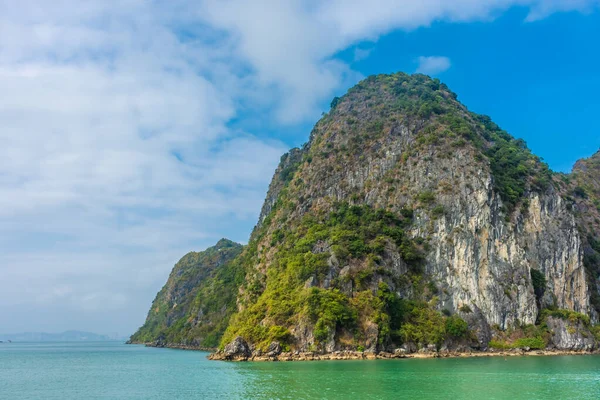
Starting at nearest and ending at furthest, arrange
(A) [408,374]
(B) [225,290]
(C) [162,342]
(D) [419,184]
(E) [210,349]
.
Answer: (A) [408,374]
(D) [419,184]
(E) [210,349]
(B) [225,290]
(C) [162,342]

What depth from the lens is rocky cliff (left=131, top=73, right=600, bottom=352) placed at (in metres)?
77.7

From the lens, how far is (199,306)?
14612cm

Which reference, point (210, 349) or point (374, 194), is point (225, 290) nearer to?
point (210, 349)

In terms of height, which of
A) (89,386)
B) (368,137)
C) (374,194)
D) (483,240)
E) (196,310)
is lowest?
(89,386)

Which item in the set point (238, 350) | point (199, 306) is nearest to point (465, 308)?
A: point (238, 350)

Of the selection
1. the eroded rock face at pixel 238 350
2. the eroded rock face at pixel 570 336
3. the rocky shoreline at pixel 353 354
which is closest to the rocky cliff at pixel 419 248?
the eroded rock face at pixel 570 336

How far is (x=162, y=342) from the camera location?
527 ft

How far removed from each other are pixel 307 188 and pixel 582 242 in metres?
55.9

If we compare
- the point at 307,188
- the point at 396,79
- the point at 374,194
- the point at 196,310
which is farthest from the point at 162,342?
the point at 396,79

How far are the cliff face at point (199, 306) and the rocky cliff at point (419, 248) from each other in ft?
90.7

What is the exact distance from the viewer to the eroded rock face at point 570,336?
79312 mm

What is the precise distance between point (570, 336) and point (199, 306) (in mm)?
97861

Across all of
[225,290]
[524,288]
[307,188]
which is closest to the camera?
[524,288]

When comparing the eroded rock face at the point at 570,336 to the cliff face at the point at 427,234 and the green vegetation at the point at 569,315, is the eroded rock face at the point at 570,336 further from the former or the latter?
the cliff face at the point at 427,234
